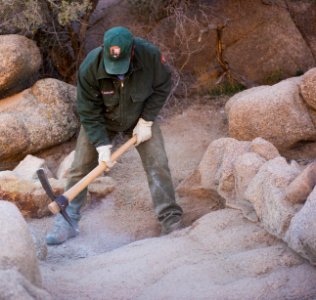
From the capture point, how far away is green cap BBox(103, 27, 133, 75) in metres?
4.38

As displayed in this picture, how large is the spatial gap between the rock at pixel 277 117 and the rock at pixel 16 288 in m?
3.41

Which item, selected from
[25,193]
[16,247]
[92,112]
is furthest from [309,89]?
[16,247]

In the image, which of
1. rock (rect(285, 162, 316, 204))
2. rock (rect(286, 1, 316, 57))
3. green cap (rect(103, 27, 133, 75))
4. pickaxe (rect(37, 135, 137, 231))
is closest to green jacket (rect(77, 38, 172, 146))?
green cap (rect(103, 27, 133, 75))

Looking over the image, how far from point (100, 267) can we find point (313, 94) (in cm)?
294

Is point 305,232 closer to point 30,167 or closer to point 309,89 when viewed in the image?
point 309,89

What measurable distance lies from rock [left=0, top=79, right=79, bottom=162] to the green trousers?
1.55m

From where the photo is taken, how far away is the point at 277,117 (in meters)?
6.02

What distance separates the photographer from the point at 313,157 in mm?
6121

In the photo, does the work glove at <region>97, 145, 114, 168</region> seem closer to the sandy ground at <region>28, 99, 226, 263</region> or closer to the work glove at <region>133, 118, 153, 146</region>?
the work glove at <region>133, 118, 153, 146</region>

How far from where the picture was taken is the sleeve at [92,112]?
475 centimetres

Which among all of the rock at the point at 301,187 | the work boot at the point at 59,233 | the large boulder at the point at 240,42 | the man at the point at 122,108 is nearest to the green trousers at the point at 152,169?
the man at the point at 122,108

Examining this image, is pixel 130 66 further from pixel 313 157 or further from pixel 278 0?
pixel 278 0

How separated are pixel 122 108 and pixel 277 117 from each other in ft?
6.20

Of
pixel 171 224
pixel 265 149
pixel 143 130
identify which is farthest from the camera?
pixel 171 224
